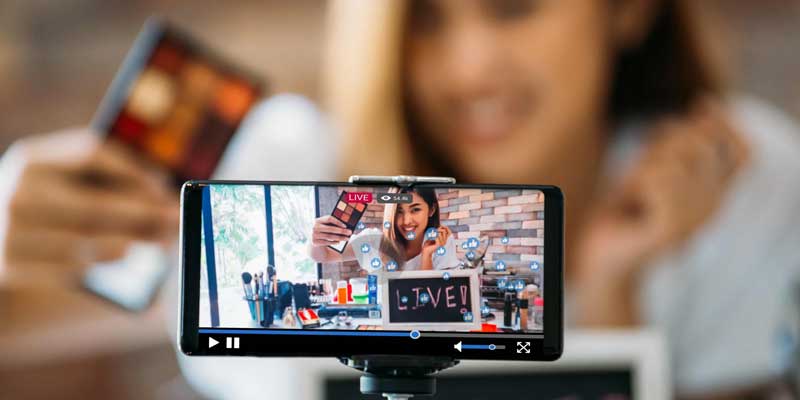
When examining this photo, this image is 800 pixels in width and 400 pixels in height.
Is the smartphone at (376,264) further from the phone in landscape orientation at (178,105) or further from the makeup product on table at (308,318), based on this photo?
the phone in landscape orientation at (178,105)

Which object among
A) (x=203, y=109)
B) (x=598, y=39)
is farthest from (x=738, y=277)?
(x=203, y=109)

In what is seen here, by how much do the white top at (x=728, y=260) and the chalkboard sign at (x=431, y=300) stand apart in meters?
0.99

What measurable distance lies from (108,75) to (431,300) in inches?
42.5

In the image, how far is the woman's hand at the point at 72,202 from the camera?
1419 mm

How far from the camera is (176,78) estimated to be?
134 centimetres

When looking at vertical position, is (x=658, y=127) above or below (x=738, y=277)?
above

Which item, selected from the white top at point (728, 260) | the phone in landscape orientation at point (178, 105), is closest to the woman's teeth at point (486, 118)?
the white top at point (728, 260)

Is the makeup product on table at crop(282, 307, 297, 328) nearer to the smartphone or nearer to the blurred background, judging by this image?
the smartphone

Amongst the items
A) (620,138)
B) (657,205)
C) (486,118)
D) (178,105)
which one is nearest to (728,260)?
(657,205)

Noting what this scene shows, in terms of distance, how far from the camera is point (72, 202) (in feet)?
4.75

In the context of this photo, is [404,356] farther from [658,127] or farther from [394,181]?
[658,127]

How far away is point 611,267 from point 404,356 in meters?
1.07

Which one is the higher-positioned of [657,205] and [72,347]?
[657,205]

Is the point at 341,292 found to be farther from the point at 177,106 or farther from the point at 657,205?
the point at 657,205
